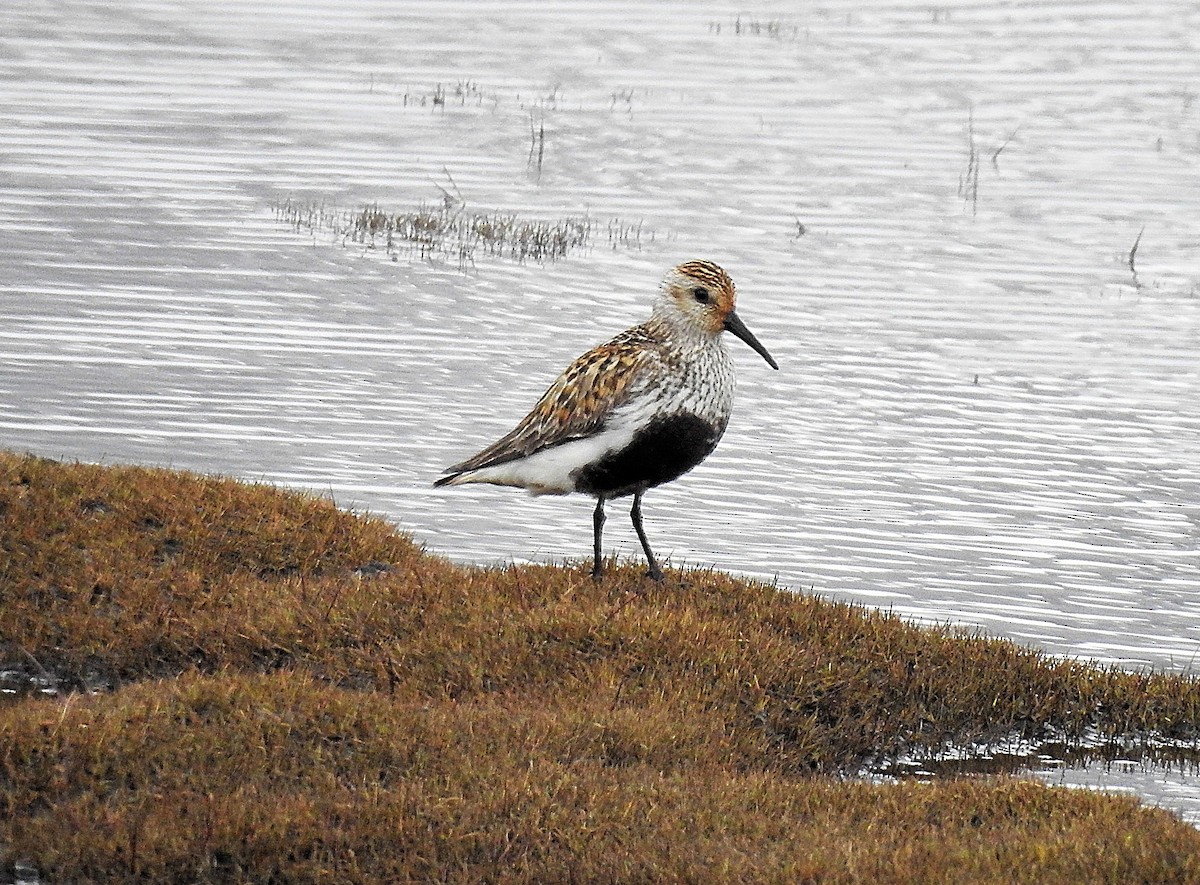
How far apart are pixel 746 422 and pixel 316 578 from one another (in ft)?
25.7

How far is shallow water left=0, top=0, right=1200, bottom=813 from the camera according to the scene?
638 inches

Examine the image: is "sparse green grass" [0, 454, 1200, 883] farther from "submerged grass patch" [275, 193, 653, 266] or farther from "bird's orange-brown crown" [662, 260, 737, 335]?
"submerged grass patch" [275, 193, 653, 266]

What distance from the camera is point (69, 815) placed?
8.67 m

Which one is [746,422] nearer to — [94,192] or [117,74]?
[94,192]

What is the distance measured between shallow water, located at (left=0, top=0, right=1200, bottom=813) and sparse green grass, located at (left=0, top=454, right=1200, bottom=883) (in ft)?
5.66

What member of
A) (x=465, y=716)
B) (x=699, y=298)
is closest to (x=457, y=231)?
(x=699, y=298)

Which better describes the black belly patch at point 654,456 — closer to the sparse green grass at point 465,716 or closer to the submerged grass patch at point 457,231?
the sparse green grass at point 465,716

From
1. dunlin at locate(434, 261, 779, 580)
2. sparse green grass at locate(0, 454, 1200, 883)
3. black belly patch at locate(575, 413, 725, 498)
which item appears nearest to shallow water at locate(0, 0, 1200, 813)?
sparse green grass at locate(0, 454, 1200, 883)

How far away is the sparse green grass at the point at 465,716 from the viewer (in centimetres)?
862

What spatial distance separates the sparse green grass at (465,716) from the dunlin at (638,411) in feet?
2.31

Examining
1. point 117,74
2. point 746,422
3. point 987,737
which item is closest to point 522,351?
point 746,422

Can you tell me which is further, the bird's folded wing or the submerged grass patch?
the submerged grass patch

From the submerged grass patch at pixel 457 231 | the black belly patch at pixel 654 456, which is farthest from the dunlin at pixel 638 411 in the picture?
the submerged grass patch at pixel 457 231

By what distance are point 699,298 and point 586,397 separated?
1058 millimetres
